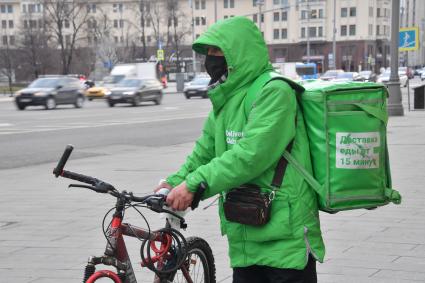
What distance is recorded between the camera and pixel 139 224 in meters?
6.88

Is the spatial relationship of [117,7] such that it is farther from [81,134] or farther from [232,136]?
[232,136]

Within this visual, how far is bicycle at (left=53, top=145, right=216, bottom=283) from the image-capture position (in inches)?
113

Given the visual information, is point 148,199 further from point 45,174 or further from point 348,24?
point 348,24

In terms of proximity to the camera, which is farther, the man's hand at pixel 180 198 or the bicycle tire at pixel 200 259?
the bicycle tire at pixel 200 259

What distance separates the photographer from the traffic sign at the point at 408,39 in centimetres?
Result: 2398

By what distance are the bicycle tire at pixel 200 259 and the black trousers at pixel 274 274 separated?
49 centimetres

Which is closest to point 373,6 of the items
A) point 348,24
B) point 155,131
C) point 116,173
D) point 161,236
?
point 348,24

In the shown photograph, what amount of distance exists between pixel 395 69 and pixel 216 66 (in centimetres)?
2005

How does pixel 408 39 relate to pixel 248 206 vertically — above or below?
above

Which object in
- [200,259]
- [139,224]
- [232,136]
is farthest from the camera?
[139,224]

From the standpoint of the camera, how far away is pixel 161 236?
10.7 ft

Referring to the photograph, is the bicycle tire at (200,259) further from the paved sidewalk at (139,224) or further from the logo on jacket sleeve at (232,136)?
the paved sidewalk at (139,224)

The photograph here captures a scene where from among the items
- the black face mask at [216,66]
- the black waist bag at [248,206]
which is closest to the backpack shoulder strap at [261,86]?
the black face mask at [216,66]

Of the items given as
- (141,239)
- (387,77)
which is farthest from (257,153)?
(387,77)
